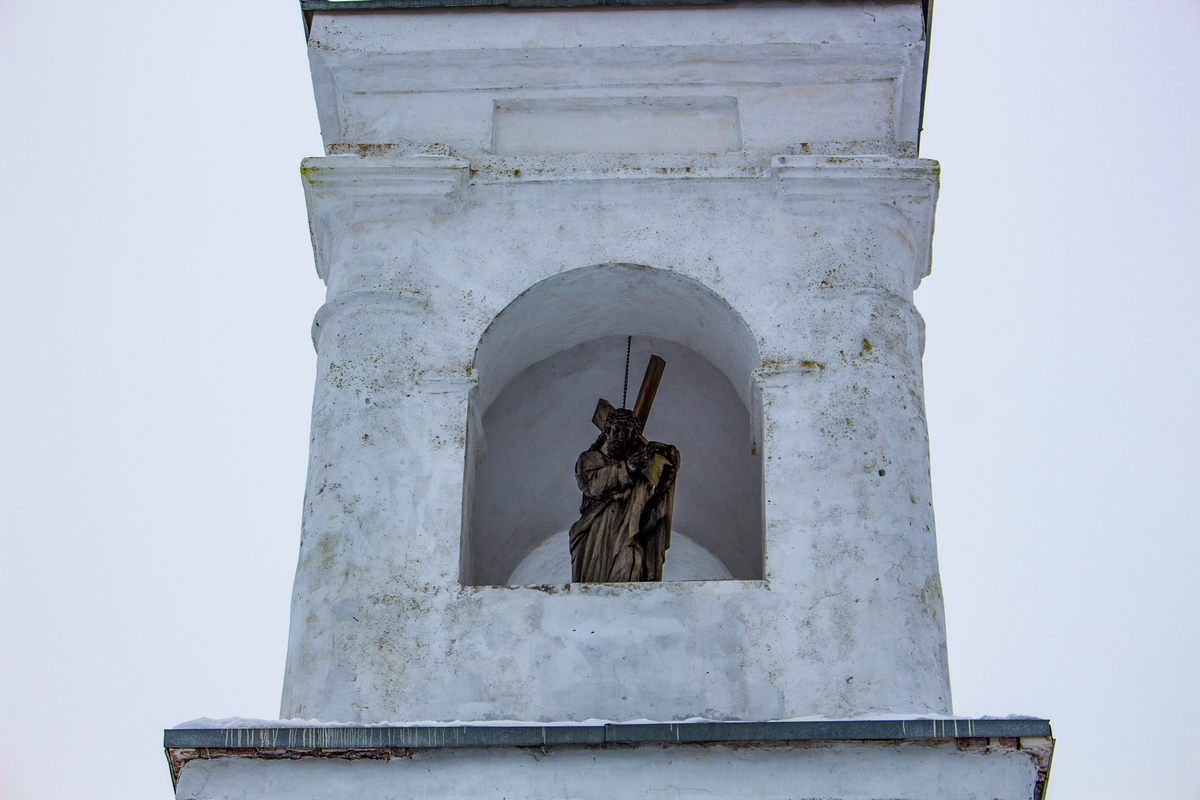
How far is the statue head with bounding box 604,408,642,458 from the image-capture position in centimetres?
841

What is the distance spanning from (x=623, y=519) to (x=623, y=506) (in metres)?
0.07

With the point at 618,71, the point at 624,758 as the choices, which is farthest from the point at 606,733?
the point at 618,71

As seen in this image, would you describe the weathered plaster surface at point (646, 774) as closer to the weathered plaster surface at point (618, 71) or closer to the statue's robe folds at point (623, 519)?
the statue's robe folds at point (623, 519)

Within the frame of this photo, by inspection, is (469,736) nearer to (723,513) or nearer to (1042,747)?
(1042,747)

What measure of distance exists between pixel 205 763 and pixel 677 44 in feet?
15.4

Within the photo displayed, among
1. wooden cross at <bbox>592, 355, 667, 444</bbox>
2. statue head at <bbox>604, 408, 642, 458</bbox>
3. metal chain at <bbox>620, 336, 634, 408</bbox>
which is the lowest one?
statue head at <bbox>604, 408, 642, 458</bbox>

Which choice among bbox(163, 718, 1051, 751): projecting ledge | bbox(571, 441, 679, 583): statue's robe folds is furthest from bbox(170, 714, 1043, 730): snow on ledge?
bbox(571, 441, 679, 583): statue's robe folds

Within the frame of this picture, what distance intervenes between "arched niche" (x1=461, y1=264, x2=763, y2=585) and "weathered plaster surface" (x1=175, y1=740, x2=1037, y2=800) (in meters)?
2.25

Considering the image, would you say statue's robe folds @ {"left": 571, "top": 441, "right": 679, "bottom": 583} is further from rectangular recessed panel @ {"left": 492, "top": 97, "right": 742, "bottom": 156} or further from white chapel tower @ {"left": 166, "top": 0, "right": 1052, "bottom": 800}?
rectangular recessed panel @ {"left": 492, "top": 97, "right": 742, "bottom": 156}

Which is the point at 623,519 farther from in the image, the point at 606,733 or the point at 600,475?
the point at 606,733

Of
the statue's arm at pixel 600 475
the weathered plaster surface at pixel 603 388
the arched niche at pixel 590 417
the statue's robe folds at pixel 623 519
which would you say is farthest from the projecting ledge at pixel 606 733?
the arched niche at pixel 590 417

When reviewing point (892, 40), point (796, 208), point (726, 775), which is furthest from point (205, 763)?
point (892, 40)

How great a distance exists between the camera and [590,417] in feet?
32.1

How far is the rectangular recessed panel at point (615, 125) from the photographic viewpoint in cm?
899
